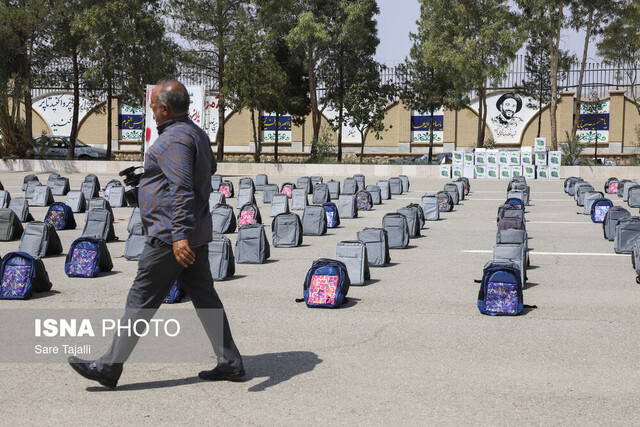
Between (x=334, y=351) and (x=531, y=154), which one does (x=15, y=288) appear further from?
(x=531, y=154)

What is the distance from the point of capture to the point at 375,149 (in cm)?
5581

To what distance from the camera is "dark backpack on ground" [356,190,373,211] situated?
19.8 m

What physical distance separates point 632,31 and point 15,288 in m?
37.5

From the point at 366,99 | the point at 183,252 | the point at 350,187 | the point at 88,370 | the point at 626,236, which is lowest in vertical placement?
the point at 88,370

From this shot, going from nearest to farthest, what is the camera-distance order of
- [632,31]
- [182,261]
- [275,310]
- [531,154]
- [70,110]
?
1. [182,261]
2. [275,310]
3. [531,154]
4. [632,31]
5. [70,110]

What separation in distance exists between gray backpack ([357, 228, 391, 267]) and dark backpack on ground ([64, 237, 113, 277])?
353cm

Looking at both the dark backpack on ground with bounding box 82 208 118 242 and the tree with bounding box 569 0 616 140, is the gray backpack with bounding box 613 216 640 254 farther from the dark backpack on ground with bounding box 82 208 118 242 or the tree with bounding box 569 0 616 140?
the tree with bounding box 569 0 616 140

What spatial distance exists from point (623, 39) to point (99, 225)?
35466 mm

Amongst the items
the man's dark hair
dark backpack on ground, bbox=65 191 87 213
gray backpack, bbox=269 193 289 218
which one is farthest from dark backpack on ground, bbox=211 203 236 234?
the man's dark hair

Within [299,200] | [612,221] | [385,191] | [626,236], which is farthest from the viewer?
[385,191]

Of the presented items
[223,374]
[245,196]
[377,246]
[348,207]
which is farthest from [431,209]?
[223,374]

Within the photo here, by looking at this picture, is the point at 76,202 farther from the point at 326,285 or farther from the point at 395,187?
the point at 326,285

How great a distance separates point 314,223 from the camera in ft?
48.4

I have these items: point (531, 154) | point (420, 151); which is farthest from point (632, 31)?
point (420, 151)
